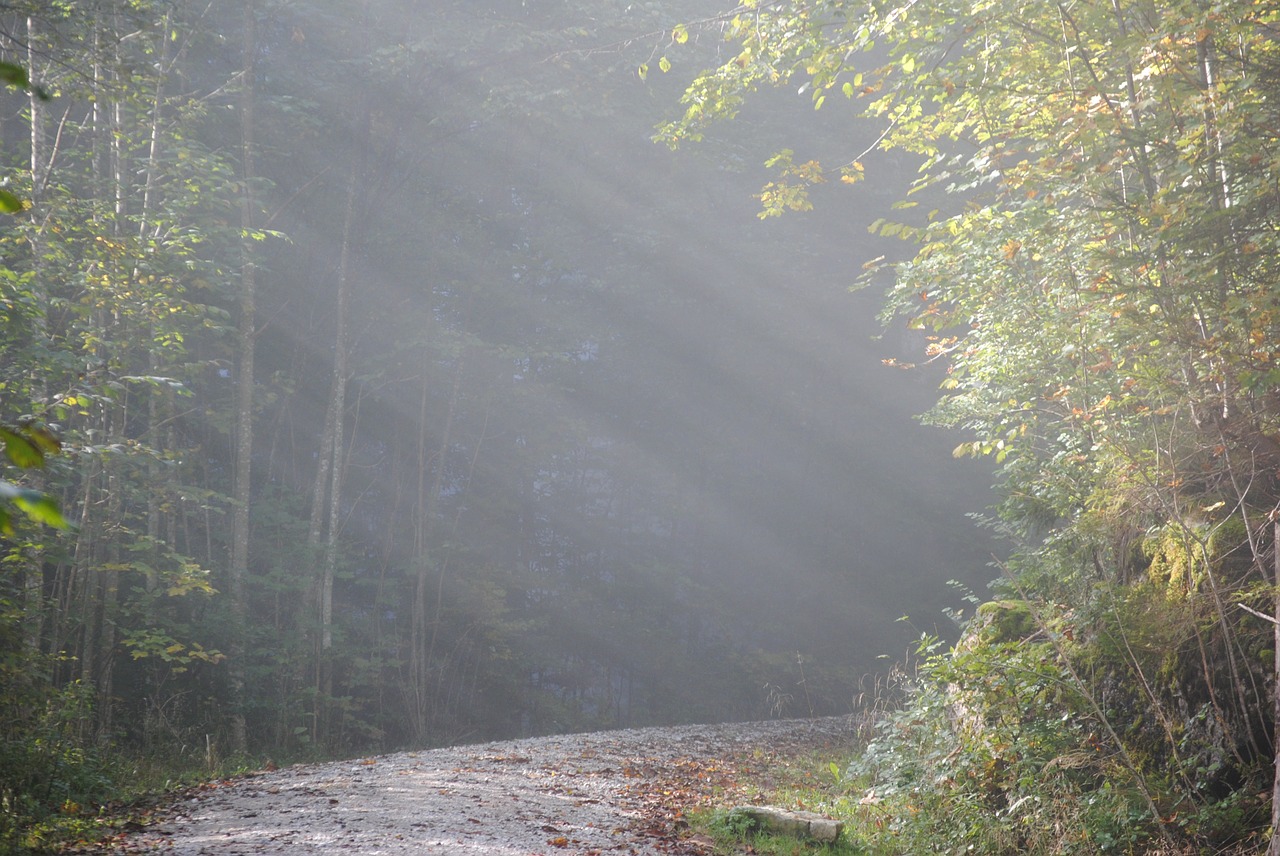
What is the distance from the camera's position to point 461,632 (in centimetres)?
1953

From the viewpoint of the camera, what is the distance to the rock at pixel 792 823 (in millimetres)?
5750

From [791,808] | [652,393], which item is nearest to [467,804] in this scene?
[791,808]

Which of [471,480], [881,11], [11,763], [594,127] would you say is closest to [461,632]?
[471,480]

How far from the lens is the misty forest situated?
16.1 ft

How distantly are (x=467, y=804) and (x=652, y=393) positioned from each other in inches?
795

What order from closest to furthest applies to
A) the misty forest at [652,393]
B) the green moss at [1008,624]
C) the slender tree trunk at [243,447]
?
the misty forest at [652,393]
the green moss at [1008,624]
the slender tree trunk at [243,447]

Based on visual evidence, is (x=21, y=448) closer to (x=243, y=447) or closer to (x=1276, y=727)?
(x=1276, y=727)

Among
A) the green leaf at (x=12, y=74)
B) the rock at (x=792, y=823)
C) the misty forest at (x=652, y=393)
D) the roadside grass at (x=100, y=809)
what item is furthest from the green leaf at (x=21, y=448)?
the rock at (x=792, y=823)

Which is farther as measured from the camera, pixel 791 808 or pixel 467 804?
pixel 791 808

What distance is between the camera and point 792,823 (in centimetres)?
589

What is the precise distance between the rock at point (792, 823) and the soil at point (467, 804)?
419 mm

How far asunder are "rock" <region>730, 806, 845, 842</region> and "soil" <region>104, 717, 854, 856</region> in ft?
1.37

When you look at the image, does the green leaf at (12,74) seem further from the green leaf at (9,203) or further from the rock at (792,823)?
the rock at (792,823)

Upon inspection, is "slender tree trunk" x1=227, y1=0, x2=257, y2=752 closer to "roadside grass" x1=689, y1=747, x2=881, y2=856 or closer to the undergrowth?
"roadside grass" x1=689, y1=747, x2=881, y2=856
